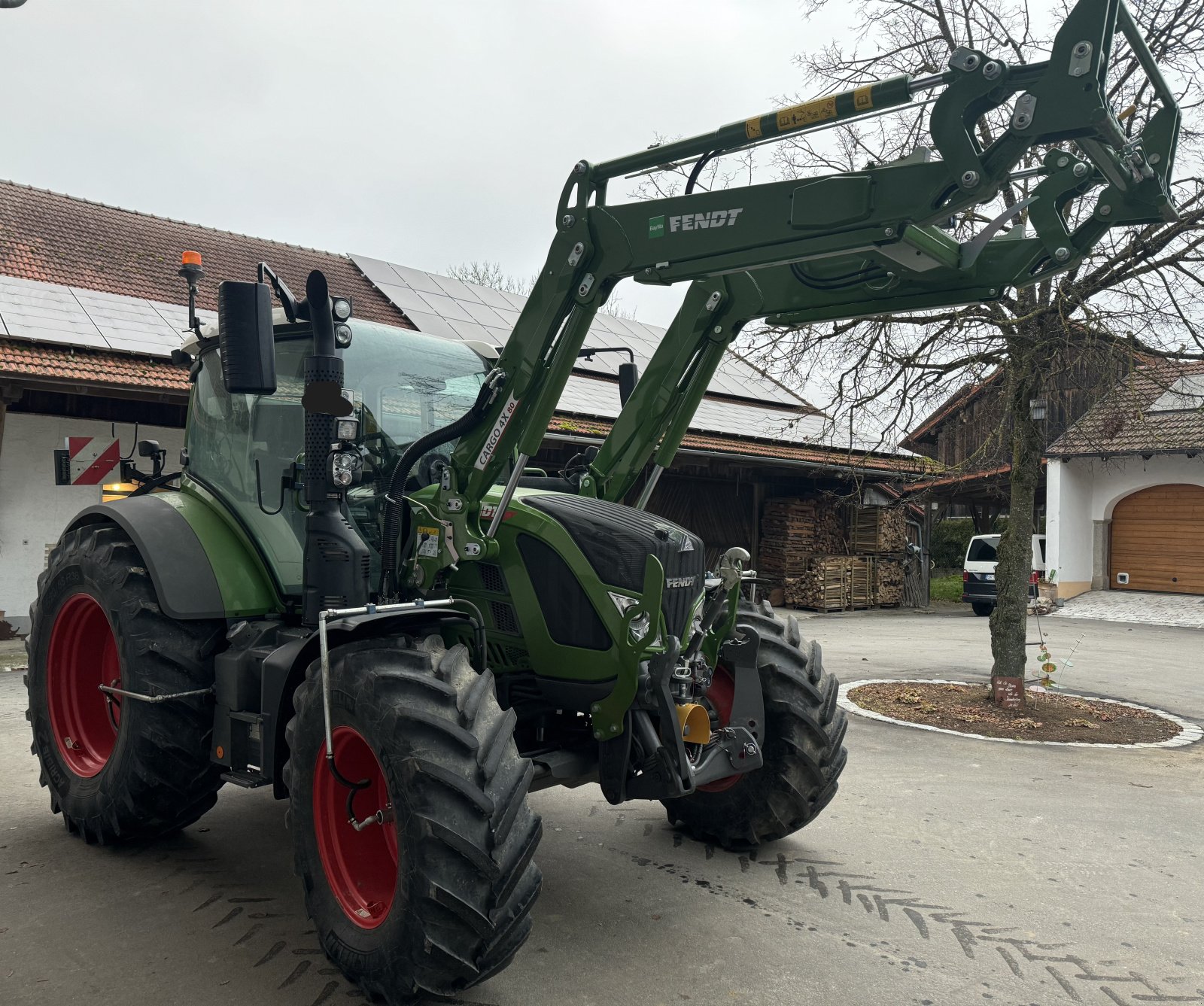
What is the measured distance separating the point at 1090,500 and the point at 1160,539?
1684mm

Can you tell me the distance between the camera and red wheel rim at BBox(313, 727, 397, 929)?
3.41m

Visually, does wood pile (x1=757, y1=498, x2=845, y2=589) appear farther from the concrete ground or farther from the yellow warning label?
the yellow warning label

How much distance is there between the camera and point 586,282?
3.78 m

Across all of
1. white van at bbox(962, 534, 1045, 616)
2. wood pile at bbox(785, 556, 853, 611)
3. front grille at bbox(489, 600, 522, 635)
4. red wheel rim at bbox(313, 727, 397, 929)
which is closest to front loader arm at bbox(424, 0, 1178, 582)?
front grille at bbox(489, 600, 522, 635)

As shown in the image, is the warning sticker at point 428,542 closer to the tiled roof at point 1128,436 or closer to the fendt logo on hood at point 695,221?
the fendt logo on hood at point 695,221

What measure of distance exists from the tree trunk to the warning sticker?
5.98 meters

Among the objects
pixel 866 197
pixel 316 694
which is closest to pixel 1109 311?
pixel 866 197

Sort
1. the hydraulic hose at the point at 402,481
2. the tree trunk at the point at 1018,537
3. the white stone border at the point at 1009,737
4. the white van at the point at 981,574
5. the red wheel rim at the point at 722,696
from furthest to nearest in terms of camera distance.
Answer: the white van at the point at 981,574, the tree trunk at the point at 1018,537, the white stone border at the point at 1009,737, the red wheel rim at the point at 722,696, the hydraulic hose at the point at 402,481

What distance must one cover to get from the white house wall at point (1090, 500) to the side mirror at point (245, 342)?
20.4 meters

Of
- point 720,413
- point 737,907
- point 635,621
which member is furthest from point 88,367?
point 720,413

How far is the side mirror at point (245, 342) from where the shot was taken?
3.46 metres

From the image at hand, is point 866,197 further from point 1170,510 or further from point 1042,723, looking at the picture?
point 1170,510

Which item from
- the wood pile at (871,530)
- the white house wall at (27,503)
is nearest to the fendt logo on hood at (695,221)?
the white house wall at (27,503)

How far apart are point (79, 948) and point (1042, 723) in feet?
23.2
